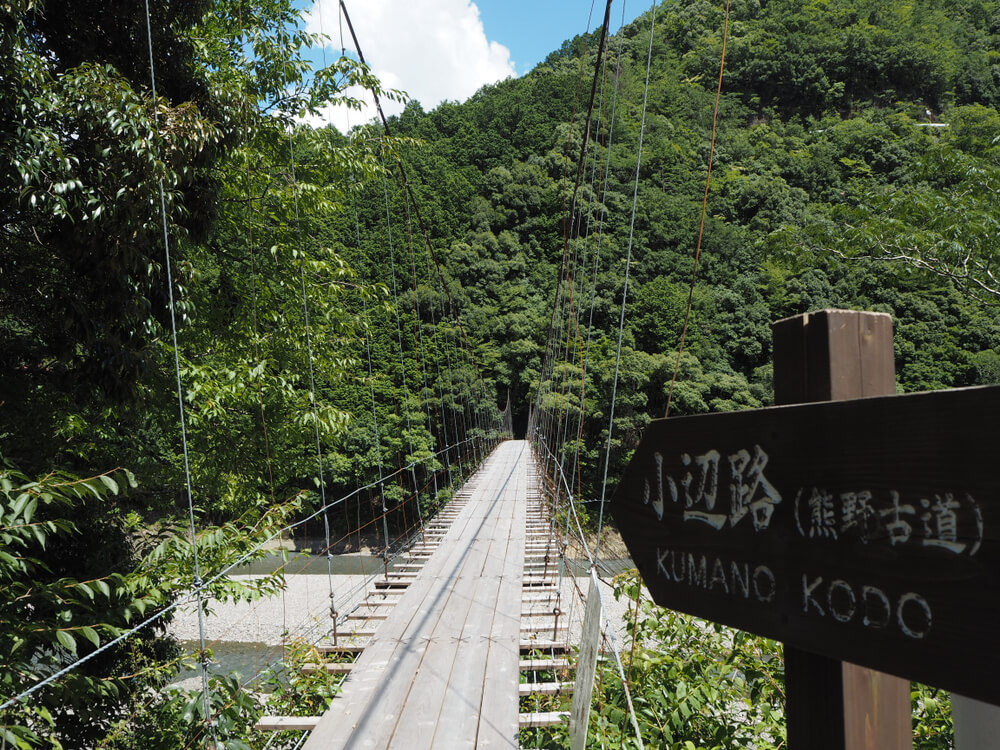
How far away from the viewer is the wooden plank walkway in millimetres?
1695

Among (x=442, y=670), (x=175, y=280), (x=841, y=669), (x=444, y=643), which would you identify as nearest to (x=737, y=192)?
(x=175, y=280)

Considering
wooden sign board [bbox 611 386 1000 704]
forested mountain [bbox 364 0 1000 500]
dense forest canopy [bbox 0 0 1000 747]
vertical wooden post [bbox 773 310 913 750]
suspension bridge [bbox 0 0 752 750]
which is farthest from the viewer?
forested mountain [bbox 364 0 1000 500]

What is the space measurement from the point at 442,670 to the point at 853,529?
1.92m

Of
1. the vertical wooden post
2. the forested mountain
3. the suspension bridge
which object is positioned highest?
the forested mountain

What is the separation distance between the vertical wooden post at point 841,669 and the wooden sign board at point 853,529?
46 mm

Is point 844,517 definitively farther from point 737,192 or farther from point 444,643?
point 737,192

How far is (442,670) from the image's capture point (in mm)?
2096

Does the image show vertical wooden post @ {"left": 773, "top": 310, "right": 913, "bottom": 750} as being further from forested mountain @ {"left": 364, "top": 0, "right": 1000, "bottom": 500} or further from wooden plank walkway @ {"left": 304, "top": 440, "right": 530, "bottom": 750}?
forested mountain @ {"left": 364, "top": 0, "right": 1000, "bottom": 500}

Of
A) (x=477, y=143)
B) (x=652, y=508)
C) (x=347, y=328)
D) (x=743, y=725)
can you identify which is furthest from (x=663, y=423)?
(x=477, y=143)

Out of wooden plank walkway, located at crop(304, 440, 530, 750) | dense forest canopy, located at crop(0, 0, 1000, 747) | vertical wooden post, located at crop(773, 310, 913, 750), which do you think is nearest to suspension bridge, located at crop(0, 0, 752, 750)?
→ wooden plank walkway, located at crop(304, 440, 530, 750)

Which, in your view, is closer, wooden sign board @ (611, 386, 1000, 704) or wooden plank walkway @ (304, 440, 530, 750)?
wooden sign board @ (611, 386, 1000, 704)

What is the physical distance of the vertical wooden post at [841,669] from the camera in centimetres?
49

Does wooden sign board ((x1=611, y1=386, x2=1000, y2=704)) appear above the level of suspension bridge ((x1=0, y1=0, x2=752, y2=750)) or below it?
above

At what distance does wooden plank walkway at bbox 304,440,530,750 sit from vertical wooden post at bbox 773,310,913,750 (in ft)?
4.38
